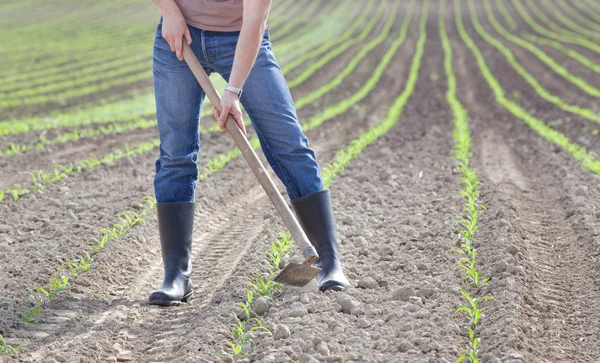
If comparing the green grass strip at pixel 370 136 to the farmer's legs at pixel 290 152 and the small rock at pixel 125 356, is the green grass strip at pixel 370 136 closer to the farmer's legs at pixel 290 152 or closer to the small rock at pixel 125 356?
the farmer's legs at pixel 290 152

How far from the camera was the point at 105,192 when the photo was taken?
20.8 feet

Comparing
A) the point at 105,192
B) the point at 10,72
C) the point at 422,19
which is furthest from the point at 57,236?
the point at 422,19

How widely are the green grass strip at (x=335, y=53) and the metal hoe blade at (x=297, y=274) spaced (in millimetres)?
13708

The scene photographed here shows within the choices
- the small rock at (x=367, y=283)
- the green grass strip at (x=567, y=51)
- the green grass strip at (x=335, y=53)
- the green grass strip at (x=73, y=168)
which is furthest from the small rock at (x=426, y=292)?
the green grass strip at (x=567, y=51)

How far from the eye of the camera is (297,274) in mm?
3783

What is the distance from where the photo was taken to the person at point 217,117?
3.64 meters

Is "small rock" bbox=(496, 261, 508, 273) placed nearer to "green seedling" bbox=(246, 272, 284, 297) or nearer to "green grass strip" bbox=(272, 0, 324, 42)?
"green seedling" bbox=(246, 272, 284, 297)

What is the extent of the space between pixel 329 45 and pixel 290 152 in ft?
77.7

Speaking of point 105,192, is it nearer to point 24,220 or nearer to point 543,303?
point 24,220

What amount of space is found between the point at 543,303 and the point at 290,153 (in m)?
1.38

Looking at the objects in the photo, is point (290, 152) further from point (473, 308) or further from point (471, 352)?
point (471, 352)

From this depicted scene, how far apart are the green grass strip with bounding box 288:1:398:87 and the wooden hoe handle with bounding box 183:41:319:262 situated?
13674 millimetres

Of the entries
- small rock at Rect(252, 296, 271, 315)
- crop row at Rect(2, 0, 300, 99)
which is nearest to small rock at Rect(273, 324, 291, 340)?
small rock at Rect(252, 296, 271, 315)

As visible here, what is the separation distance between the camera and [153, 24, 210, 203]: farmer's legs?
12.2 ft
